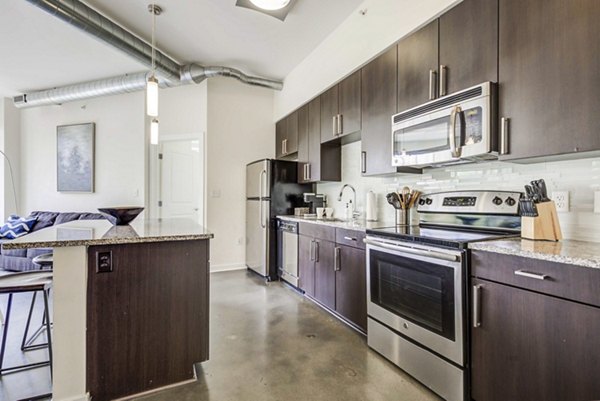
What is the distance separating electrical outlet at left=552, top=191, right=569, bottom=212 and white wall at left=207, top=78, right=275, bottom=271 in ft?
13.1

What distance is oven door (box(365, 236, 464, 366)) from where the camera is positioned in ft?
5.35

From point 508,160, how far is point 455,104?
477 mm

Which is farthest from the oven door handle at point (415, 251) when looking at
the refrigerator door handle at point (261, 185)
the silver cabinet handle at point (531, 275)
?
the refrigerator door handle at point (261, 185)

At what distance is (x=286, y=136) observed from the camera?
15.2 ft

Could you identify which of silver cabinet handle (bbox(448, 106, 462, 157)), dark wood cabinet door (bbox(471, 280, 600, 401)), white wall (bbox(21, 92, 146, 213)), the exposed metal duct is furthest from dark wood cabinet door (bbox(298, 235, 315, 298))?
white wall (bbox(21, 92, 146, 213))

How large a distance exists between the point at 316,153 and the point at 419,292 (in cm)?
224

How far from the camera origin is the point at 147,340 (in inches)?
69.9

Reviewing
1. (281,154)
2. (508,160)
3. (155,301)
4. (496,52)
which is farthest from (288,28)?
(155,301)

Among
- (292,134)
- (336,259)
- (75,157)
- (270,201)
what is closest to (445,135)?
(336,259)

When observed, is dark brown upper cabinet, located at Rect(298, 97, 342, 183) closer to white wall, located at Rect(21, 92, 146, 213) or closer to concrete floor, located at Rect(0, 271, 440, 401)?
concrete floor, located at Rect(0, 271, 440, 401)

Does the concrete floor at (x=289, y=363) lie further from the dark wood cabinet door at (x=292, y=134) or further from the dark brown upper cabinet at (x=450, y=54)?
the dark wood cabinet door at (x=292, y=134)

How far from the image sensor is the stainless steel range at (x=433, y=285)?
162cm

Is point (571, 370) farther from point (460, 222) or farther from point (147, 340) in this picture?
point (147, 340)

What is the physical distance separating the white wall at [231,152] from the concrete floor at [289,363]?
172 cm
